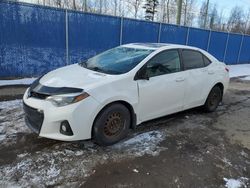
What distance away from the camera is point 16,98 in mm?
6223

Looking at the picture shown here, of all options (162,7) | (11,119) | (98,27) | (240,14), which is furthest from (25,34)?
(240,14)

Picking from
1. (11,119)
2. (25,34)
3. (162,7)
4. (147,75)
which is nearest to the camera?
(147,75)

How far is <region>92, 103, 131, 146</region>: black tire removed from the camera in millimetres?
3611

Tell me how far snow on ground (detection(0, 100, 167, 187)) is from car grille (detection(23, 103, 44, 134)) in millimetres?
338

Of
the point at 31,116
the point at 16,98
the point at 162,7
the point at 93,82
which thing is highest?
the point at 162,7

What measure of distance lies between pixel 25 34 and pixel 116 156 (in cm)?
630

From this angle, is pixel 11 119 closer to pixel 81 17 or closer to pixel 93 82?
pixel 93 82

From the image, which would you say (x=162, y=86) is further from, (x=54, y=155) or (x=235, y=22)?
(x=235, y=22)

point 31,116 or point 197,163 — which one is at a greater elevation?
point 31,116

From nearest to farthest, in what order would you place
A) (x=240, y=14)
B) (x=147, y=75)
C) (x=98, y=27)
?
(x=147, y=75), (x=98, y=27), (x=240, y=14)

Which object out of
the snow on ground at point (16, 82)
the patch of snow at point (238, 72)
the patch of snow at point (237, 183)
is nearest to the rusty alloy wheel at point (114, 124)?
the patch of snow at point (237, 183)

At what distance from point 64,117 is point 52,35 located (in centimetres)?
617

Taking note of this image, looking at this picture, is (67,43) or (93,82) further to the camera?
(67,43)

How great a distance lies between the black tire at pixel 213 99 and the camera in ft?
18.9
